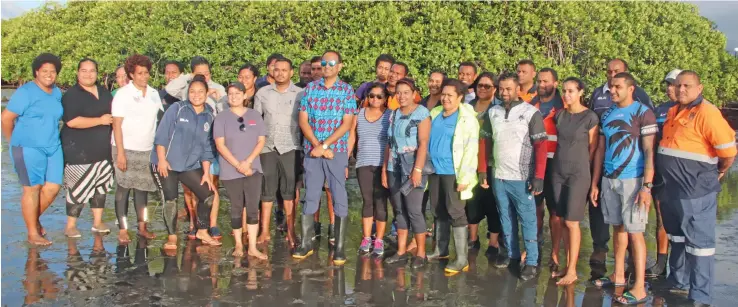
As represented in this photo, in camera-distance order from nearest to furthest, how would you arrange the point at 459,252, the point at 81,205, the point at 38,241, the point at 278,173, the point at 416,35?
the point at 459,252 < the point at 38,241 < the point at 278,173 < the point at 81,205 < the point at 416,35

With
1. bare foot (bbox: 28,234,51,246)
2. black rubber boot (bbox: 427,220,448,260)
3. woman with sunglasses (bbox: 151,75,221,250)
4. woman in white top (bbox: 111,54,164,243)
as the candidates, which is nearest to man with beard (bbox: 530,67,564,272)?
black rubber boot (bbox: 427,220,448,260)

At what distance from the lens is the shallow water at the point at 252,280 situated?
16.2 feet

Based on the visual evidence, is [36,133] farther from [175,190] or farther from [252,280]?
[252,280]

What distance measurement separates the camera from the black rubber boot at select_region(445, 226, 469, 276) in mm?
5656

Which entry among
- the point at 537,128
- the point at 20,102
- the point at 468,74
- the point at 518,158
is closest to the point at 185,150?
the point at 20,102

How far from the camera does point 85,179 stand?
6.57 m

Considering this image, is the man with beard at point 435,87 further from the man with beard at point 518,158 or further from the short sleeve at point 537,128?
the short sleeve at point 537,128

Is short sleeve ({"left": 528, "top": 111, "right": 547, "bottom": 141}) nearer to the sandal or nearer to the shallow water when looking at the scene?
the shallow water

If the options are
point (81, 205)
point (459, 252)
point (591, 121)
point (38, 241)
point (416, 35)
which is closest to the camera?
point (591, 121)

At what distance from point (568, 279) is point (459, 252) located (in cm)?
101

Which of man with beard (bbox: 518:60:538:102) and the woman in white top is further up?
man with beard (bbox: 518:60:538:102)

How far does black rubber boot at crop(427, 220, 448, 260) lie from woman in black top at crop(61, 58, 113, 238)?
12.3 feet

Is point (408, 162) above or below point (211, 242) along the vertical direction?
above

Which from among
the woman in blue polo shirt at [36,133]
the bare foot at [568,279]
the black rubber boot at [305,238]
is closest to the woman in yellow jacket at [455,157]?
the bare foot at [568,279]
